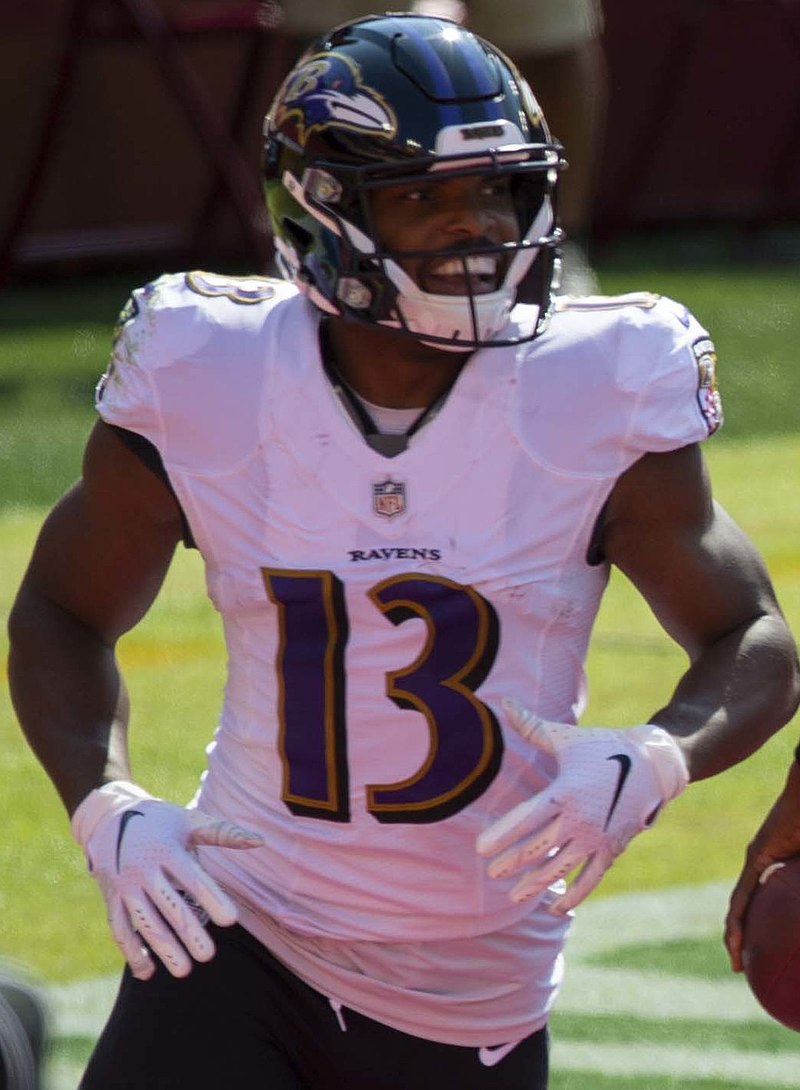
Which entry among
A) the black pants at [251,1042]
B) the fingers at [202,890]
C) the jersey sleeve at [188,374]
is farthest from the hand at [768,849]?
the jersey sleeve at [188,374]

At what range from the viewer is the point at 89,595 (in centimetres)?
309

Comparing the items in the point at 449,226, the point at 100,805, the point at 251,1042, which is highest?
the point at 449,226

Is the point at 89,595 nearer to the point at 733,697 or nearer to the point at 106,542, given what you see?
the point at 106,542

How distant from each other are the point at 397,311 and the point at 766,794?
258cm

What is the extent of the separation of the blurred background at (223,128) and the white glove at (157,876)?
7.85 m

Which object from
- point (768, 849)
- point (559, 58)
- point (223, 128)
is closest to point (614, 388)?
point (768, 849)

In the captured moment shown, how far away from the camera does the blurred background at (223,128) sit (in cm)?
1073

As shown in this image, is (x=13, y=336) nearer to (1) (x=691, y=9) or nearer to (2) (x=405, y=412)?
(1) (x=691, y=9)

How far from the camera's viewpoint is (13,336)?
10.6 m

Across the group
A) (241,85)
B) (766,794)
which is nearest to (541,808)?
(766,794)

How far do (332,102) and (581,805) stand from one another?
3.28 feet

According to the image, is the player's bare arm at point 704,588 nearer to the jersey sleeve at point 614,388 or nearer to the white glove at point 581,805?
the jersey sleeve at point 614,388

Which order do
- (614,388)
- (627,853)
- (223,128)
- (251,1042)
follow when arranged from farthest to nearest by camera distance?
(223,128)
(627,853)
(614,388)
(251,1042)

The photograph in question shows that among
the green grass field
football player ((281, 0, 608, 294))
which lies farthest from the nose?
football player ((281, 0, 608, 294))
